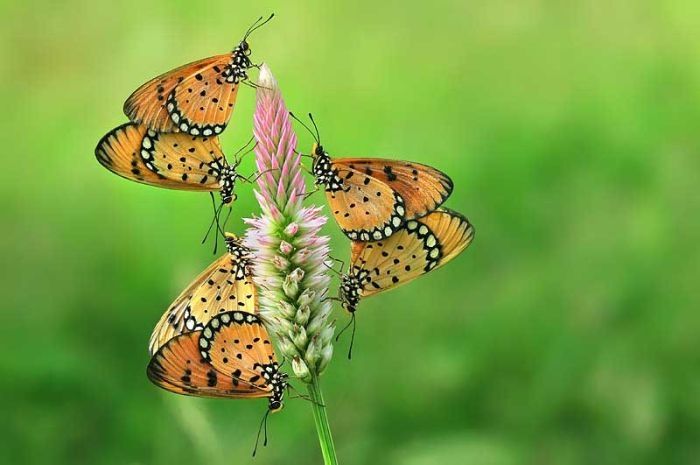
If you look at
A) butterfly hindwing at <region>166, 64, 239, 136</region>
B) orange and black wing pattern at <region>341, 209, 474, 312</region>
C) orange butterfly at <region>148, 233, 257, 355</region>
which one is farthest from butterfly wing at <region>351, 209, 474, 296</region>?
butterfly hindwing at <region>166, 64, 239, 136</region>

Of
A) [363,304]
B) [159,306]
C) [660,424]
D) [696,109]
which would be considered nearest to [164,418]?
[159,306]

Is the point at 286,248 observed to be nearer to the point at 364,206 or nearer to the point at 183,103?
the point at 364,206

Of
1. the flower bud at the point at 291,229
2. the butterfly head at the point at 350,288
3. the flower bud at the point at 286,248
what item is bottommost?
the butterfly head at the point at 350,288

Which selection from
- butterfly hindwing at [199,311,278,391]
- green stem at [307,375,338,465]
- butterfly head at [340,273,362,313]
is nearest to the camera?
green stem at [307,375,338,465]

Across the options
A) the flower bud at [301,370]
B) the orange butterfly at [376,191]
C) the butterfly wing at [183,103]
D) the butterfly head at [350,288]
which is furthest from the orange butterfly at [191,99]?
the flower bud at [301,370]

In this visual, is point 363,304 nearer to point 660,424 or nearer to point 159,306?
point 159,306

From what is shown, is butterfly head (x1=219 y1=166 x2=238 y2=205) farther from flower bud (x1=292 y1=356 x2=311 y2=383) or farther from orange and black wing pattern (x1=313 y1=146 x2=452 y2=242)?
flower bud (x1=292 y1=356 x2=311 y2=383)

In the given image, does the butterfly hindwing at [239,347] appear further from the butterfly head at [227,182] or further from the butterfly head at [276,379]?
the butterfly head at [227,182]

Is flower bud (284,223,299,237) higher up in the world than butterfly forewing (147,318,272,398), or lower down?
higher up
